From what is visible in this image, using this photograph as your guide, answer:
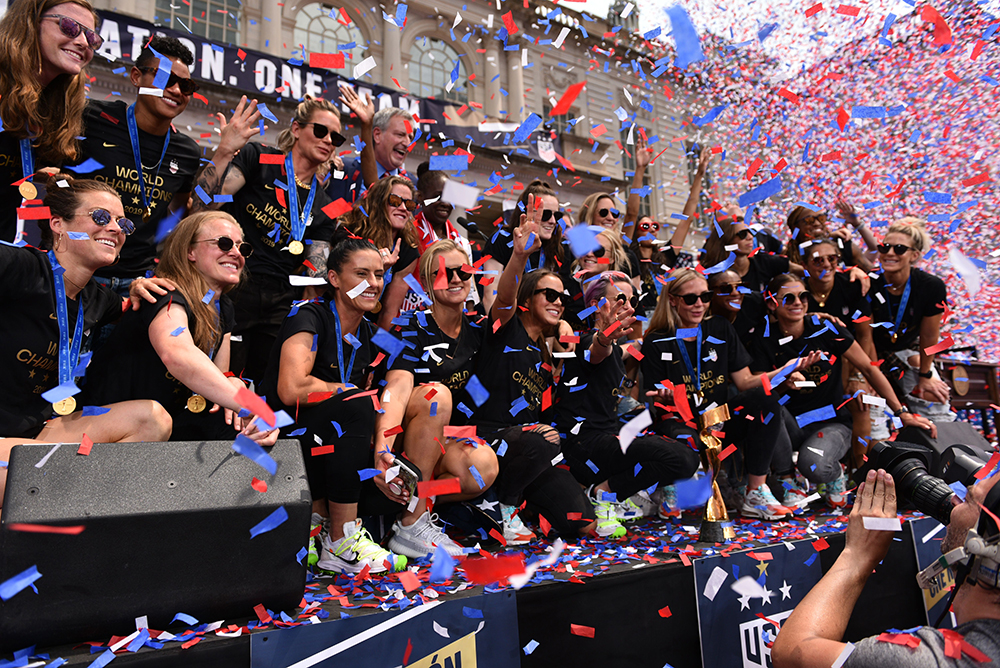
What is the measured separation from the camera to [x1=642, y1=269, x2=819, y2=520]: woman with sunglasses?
3807mm

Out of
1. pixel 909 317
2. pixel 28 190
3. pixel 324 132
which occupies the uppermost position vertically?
pixel 324 132

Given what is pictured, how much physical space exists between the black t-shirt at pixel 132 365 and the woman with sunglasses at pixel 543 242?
229 centimetres

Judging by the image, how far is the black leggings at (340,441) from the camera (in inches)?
97.3

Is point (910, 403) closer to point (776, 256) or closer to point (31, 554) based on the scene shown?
point (776, 256)

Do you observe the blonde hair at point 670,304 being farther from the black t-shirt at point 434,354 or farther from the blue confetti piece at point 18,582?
the blue confetti piece at point 18,582

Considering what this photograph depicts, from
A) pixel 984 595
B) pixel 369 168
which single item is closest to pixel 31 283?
pixel 369 168

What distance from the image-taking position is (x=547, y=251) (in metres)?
4.48

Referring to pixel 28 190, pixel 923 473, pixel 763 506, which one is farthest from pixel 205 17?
pixel 923 473

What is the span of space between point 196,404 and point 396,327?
1086 millimetres

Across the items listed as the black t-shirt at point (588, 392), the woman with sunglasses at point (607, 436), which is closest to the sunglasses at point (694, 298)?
the woman with sunglasses at point (607, 436)

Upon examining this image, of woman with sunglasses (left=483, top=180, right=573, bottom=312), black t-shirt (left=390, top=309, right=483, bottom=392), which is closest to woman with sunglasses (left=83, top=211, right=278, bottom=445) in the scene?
black t-shirt (left=390, top=309, right=483, bottom=392)

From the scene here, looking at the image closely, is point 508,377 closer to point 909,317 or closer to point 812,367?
point 812,367

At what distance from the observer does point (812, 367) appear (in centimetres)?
435

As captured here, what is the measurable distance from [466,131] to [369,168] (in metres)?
8.32
